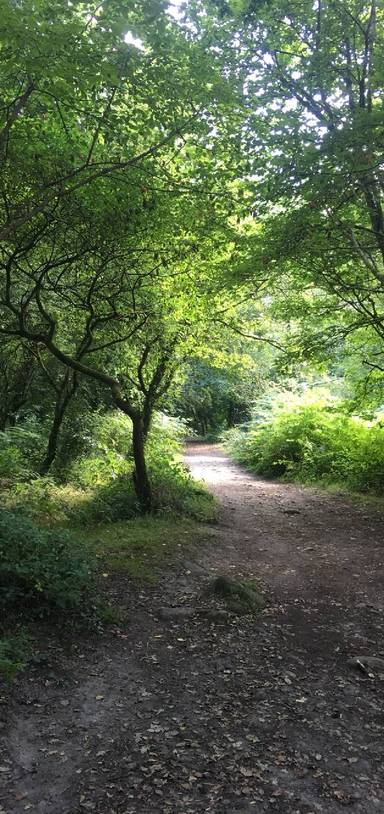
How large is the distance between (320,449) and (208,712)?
11296mm

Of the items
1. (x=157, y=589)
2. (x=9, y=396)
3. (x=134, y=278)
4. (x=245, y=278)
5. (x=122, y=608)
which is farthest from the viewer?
(x=9, y=396)

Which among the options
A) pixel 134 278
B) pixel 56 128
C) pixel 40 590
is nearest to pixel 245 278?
pixel 134 278

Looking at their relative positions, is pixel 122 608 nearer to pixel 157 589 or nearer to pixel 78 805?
pixel 157 589

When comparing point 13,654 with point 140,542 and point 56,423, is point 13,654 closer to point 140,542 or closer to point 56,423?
point 140,542

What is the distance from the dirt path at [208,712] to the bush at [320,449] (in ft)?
20.0

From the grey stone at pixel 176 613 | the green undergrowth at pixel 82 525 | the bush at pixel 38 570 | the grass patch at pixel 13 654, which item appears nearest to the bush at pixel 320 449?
the green undergrowth at pixel 82 525

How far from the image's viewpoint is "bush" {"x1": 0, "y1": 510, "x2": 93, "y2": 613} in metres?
4.65

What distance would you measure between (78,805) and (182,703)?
4.11 ft

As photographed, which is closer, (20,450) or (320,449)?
(20,450)

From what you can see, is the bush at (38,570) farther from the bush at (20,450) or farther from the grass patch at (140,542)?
the bush at (20,450)

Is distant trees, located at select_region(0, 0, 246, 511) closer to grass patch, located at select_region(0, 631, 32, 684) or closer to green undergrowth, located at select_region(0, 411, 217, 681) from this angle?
green undergrowth, located at select_region(0, 411, 217, 681)

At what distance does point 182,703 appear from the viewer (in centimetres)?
402

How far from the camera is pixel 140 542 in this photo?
7.51m

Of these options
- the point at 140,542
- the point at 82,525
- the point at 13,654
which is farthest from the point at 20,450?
the point at 13,654
